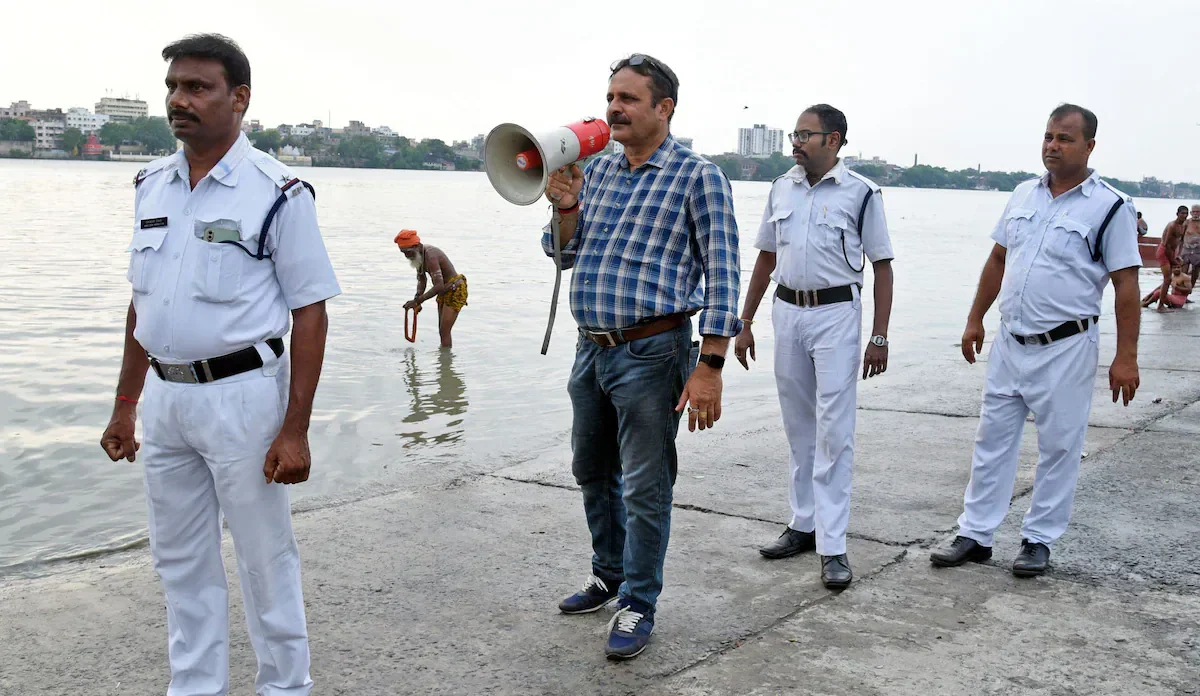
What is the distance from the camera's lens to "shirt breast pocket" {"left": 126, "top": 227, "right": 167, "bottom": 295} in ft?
9.78

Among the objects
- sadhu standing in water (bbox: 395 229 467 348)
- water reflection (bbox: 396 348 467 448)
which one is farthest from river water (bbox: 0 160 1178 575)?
sadhu standing in water (bbox: 395 229 467 348)

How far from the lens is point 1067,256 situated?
4617 millimetres

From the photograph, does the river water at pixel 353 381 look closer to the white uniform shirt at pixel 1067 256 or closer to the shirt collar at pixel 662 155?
the shirt collar at pixel 662 155

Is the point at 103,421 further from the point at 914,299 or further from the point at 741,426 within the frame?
the point at 914,299

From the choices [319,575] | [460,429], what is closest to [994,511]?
[319,575]

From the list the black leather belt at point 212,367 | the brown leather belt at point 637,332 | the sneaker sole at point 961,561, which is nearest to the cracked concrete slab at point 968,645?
the sneaker sole at point 961,561

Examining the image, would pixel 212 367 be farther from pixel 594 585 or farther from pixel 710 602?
pixel 710 602

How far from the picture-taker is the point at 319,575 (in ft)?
14.9

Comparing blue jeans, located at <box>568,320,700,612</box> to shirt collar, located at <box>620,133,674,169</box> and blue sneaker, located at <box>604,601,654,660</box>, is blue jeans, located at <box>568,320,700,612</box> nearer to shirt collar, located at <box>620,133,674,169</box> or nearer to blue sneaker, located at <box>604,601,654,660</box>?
blue sneaker, located at <box>604,601,654,660</box>

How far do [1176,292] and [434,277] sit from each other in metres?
13.0

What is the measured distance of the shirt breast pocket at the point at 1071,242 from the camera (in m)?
4.60

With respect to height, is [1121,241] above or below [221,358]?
above

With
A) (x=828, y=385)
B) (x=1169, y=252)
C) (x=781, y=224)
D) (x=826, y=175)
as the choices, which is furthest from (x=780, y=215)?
(x=1169, y=252)

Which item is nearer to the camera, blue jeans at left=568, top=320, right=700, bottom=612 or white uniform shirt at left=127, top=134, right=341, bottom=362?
white uniform shirt at left=127, top=134, right=341, bottom=362
